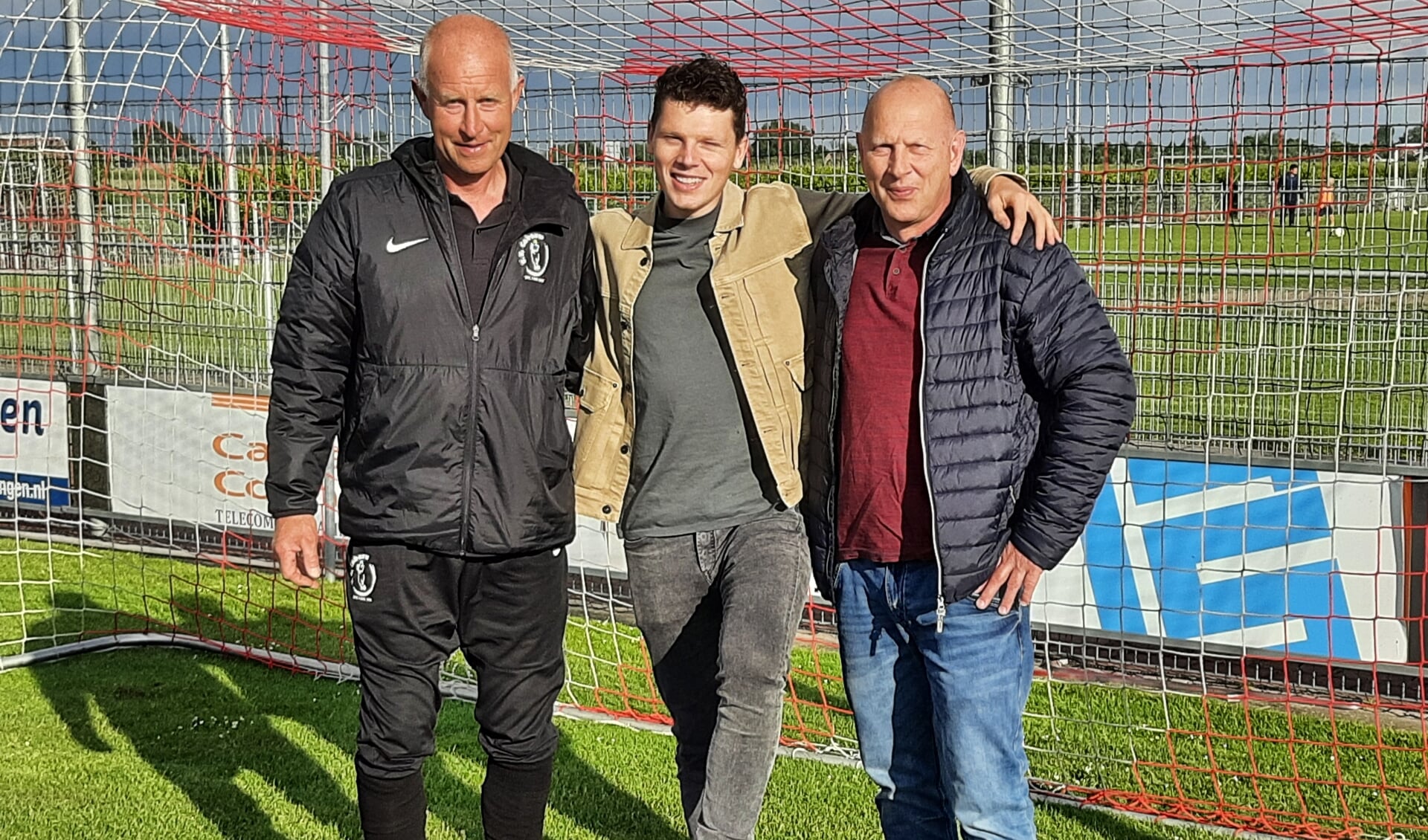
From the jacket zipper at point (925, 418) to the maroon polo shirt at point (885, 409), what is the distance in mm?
10

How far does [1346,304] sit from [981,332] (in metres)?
6.11

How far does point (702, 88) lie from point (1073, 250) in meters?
3.70

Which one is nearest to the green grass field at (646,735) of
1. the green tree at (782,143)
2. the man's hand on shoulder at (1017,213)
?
the man's hand on shoulder at (1017,213)

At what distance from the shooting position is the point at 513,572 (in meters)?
3.23

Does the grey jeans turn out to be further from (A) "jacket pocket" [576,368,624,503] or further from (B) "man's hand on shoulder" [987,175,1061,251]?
(B) "man's hand on shoulder" [987,175,1061,251]

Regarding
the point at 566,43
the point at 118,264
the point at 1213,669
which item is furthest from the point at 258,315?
the point at 1213,669

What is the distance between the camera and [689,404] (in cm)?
318

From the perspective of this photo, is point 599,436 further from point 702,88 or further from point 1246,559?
point 1246,559

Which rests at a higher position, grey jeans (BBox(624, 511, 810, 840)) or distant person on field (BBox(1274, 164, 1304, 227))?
distant person on field (BBox(1274, 164, 1304, 227))

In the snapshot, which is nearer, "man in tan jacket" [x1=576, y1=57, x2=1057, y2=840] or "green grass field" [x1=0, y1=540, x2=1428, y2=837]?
"man in tan jacket" [x1=576, y1=57, x2=1057, y2=840]

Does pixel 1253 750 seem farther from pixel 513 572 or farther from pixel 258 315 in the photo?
pixel 258 315

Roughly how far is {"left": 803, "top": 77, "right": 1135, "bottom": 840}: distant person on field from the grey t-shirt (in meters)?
0.21

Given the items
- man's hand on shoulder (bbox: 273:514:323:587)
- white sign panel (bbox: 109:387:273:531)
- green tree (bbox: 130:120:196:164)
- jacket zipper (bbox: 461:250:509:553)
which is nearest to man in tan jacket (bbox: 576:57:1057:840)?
jacket zipper (bbox: 461:250:509:553)

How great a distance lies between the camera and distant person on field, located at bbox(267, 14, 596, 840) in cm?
308
